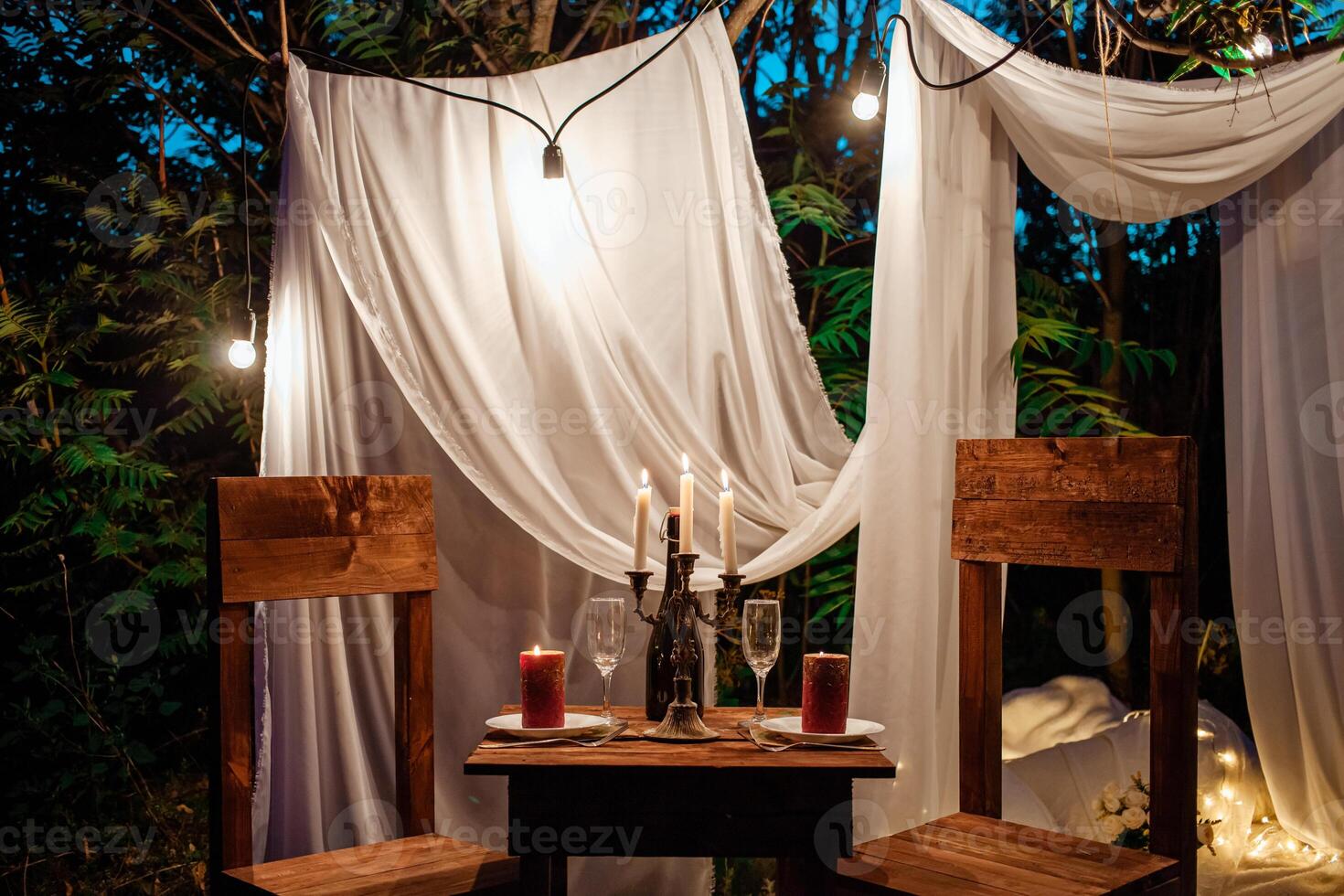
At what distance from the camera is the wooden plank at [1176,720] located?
198 cm

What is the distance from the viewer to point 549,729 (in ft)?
6.17

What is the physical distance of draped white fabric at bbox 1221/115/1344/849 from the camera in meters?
2.73

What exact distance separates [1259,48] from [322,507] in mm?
2205

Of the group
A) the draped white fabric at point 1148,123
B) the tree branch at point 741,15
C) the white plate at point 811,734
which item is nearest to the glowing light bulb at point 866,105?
the draped white fabric at point 1148,123

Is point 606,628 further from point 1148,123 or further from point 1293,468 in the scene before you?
point 1293,468

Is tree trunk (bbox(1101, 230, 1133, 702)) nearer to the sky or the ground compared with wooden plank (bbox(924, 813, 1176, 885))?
nearer to the sky

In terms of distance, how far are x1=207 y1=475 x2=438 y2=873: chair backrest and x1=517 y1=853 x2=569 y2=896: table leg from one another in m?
0.52

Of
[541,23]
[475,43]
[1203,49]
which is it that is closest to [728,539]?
[1203,49]

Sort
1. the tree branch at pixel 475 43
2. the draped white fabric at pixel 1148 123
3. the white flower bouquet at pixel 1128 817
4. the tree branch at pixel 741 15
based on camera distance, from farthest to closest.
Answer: the tree branch at pixel 475 43 → the tree branch at pixel 741 15 → the white flower bouquet at pixel 1128 817 → the draped white fabric at pixel 1148 123

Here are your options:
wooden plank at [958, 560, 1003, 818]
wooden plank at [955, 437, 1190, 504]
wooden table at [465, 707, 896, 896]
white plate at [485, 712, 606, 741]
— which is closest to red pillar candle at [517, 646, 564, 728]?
white plate at [485, 712, 606, 741]

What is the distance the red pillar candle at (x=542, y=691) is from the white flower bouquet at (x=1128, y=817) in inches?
67.9

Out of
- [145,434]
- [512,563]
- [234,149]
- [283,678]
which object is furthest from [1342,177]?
[145,434]

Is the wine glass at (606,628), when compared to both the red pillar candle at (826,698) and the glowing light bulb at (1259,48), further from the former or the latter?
the glowing light bulb at (1259,48)

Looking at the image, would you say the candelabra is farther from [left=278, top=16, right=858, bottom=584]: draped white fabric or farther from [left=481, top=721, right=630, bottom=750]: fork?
[left=278, top=16, right=858, bottom=584]: draped white fabric
